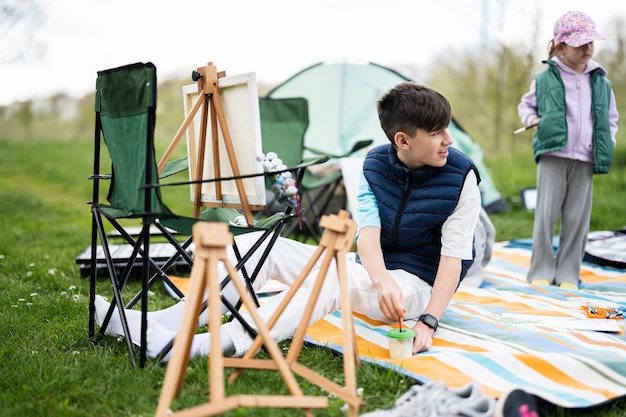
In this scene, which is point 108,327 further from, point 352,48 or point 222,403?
point 352,48

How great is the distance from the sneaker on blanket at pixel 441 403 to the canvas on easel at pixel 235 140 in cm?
89

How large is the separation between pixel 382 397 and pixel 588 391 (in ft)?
1.94

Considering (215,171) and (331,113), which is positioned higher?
(331,113)

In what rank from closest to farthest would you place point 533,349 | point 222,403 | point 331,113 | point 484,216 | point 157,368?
point 222,403
point 157,368
point 533,349
point 484,216
point 331,113

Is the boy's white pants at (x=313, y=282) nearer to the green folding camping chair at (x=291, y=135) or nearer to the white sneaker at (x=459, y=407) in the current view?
the white sneaker at (x=459, y=407)

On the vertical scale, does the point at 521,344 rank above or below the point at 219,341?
below

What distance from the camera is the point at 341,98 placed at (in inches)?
209

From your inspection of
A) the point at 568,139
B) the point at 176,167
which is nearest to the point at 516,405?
the point at 176,167

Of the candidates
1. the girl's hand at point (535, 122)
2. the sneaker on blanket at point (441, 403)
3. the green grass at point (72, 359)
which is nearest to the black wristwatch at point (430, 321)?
the green grass at point (72, 359)

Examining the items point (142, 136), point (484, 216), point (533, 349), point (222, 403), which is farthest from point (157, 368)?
point (484, 216)

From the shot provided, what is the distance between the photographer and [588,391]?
179cm

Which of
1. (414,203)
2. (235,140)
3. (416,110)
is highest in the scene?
(416,110)

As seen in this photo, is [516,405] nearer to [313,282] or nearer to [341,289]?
[341,289]

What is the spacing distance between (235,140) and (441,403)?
121 centimetres
